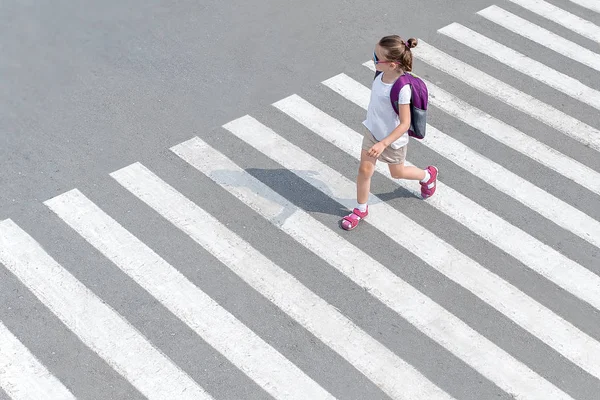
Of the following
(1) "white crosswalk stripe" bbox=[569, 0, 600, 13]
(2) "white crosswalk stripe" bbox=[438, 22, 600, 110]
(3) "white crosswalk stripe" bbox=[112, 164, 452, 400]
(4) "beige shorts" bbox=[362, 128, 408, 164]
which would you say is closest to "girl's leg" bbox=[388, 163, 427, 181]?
(4) "beige shorts" bbox=[362, 128, 408, 164]

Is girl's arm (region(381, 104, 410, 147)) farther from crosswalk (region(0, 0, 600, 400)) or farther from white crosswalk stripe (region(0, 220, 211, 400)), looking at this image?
white crosswalk stripe (region(0, 220, 211, 400))

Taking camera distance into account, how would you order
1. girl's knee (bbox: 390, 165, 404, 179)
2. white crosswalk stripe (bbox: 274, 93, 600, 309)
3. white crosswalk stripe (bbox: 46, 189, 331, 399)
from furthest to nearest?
1. girl's knee (bbox: 390, 165, 404, 179)
2. white crosswalk stripe (bbox: 274, 93, 600, 309)
3. white crosswalk stripe (bbox: 46, 189, 331, 399)

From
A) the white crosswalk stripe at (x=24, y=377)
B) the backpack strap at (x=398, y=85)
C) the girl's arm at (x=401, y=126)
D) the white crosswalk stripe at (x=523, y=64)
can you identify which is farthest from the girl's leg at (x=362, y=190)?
the white crosswalk stripe at (x=523, y=64)

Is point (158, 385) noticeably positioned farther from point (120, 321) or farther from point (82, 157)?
point (82, 157)

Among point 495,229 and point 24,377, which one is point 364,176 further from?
point 24,377

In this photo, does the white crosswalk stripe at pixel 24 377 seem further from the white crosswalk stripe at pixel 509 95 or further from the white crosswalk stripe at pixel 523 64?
the white crosswalk stripe at pixel 523 64

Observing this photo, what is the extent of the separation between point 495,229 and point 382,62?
2.10 meters

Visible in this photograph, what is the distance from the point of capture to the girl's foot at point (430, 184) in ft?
27.1

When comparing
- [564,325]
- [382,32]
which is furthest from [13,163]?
[564,325]

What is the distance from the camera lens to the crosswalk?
262 inches

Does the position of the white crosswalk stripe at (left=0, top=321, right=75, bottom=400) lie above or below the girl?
below

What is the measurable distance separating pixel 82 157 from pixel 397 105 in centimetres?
346

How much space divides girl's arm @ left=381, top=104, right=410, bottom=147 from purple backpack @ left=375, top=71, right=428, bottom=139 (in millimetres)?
77

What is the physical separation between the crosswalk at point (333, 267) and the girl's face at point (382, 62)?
5.41 feet
